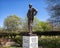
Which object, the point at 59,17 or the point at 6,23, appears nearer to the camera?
the point at 59,17

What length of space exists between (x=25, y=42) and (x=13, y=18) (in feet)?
124

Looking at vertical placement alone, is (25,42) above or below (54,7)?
below

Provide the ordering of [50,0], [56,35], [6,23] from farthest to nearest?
[6,23], [56,35], [50,0]

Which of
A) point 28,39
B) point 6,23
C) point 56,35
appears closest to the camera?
point 28,39

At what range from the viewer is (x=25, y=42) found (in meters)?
11.5

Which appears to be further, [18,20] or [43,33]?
[18,20]

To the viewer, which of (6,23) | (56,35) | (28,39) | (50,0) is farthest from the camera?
(6,23)

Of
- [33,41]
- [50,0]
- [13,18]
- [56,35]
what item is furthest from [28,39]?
[13,18]

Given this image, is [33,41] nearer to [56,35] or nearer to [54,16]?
[54,16]

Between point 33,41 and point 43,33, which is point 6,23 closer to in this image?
point 43,33

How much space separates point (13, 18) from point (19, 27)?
2422 millimetres

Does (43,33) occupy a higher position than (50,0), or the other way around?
(50,0)

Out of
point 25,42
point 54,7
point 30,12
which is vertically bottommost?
point 25,42

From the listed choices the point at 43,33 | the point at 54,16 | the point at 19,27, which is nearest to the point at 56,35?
the point at 43,33
